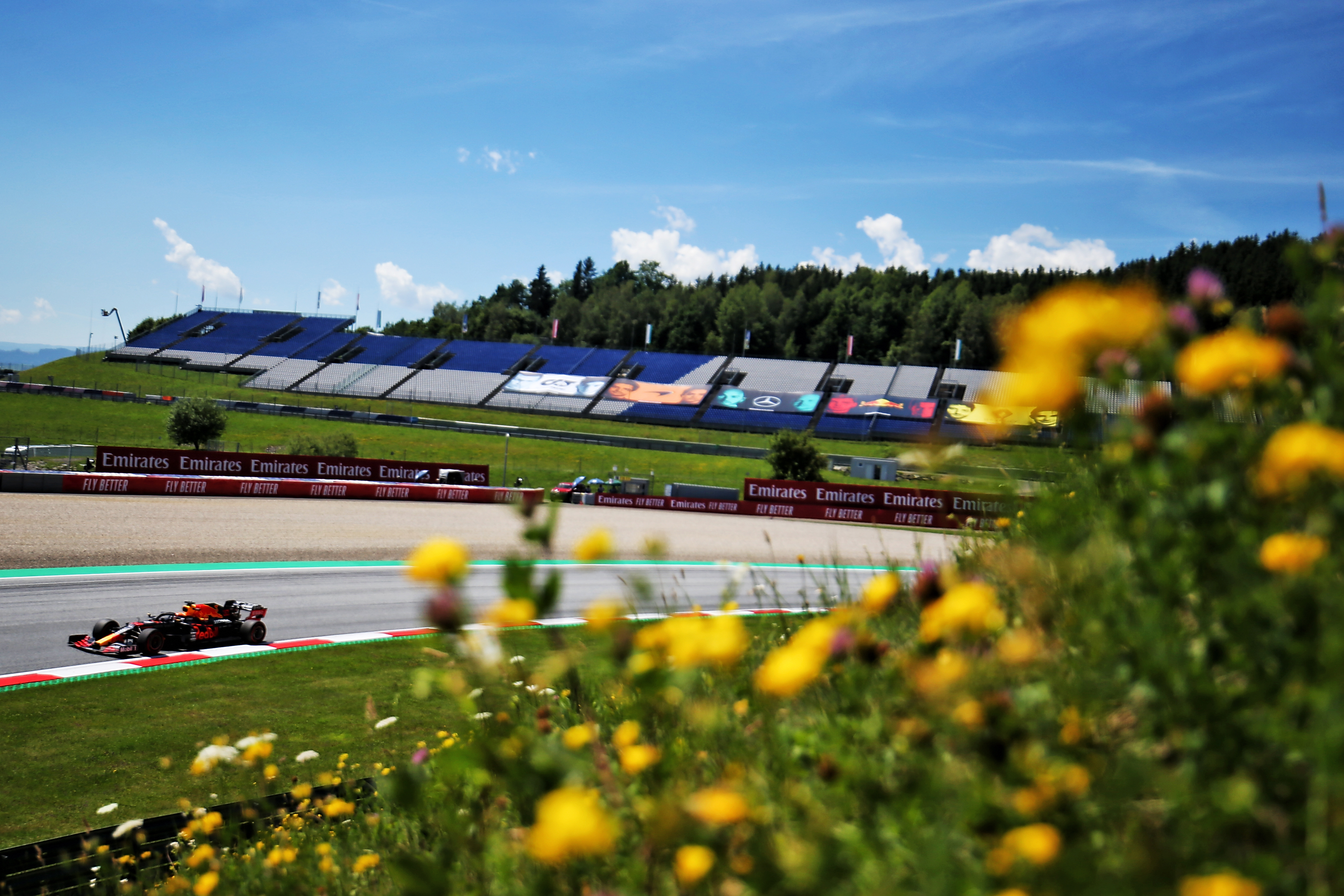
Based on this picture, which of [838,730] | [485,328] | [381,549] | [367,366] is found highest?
[485,328]

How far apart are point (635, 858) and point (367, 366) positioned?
301 feet

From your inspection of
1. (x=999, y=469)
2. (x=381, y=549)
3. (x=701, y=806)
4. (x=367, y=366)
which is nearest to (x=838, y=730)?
(x=701, y=806)

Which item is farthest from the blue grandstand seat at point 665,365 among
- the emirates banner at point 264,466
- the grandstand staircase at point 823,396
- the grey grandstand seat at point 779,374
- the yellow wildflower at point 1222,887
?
the yellow wildflower at point 1222,887

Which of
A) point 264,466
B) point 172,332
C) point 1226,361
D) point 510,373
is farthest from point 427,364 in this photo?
point 1226,361

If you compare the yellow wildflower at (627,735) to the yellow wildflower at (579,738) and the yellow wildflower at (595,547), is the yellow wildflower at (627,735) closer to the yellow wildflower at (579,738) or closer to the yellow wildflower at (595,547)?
the yellow wildflower at (579,738)

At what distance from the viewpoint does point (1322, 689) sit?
4.22ft

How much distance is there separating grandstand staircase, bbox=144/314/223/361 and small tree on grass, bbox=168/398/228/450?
56631 mm

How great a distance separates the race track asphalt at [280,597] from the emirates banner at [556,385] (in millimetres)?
59568

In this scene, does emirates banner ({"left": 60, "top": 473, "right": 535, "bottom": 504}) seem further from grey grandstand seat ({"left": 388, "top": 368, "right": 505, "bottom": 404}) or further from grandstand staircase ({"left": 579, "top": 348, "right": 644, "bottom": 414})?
grey grandstand seat ({"left": 388, "top": 368, "right": 505, "bottom": 404})

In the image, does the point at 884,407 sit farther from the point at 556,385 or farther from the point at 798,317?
the point at 798,317

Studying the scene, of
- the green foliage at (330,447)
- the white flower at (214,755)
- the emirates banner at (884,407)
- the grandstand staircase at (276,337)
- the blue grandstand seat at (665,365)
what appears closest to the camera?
the white flower at (214,755)

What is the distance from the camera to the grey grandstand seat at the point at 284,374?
8269cm

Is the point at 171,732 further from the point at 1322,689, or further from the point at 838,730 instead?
the point at 1322,689

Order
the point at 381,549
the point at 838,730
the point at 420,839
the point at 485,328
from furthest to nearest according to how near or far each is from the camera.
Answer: the point at 485,328 < the point at 381,549 < the point at 420,839 < the point at 838,730
